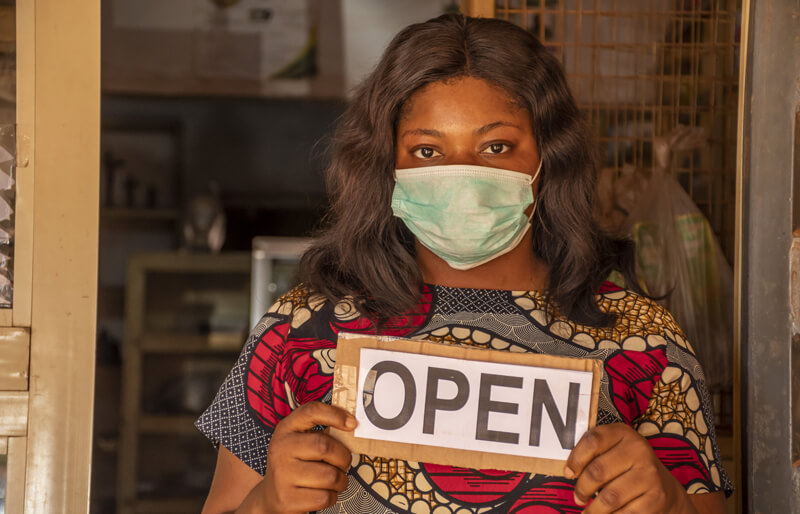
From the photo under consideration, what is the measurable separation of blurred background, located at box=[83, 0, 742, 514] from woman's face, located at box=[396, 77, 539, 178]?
2.88ft

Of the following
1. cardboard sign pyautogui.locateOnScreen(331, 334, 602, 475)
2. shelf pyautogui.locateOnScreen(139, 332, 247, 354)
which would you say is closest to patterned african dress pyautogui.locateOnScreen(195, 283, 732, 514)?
cardboard sign pyautogui.locateOnScreen(331, 334, 602, 475)

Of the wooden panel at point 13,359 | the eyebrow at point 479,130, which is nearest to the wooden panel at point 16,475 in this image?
the wooden panel at point 13,359

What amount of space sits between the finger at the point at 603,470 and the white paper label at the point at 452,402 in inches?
3.6

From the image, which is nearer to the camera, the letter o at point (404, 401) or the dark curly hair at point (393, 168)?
the letter o at point (404, 401)

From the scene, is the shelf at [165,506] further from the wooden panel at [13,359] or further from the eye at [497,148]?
the eye at [497,148]

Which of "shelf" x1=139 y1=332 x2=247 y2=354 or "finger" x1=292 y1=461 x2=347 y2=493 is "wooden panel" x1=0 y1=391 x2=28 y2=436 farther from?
"shelf" x1=139 y1=332 x2=247 y2=354

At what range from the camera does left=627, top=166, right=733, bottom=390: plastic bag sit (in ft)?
7.48

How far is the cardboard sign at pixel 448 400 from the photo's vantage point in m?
1.22

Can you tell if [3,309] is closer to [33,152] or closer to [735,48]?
[33,152]

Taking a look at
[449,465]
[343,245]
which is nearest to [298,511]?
[449,465]

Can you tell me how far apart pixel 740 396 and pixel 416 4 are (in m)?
3.56

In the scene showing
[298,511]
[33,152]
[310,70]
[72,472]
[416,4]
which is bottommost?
[72,472]

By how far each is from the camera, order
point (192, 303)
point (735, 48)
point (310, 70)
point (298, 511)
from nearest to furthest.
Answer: point (298, 511) → point (735, 48) → point (192, 303) → point (310, 70)

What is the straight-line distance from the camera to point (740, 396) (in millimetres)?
1869
